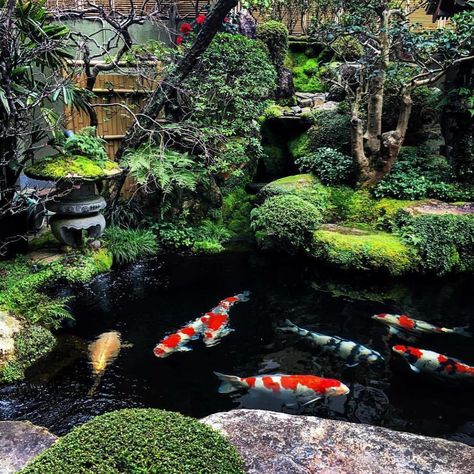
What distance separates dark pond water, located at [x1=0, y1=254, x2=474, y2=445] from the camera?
4777 mm

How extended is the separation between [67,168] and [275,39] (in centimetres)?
950

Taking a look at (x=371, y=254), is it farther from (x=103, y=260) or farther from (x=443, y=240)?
(x=103, y=260)

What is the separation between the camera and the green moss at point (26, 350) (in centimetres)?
510

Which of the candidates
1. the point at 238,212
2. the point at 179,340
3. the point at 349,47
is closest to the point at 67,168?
the point at 179,340

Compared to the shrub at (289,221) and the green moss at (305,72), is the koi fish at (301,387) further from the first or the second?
the green moss at (305,72)

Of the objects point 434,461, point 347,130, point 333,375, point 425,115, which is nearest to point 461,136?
point 425,115

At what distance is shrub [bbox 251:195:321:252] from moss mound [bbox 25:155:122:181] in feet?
10.5

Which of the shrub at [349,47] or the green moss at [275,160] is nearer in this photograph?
the green moss at [275,160]

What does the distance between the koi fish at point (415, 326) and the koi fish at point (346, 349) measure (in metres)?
0.84

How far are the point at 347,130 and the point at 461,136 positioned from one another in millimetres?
2611

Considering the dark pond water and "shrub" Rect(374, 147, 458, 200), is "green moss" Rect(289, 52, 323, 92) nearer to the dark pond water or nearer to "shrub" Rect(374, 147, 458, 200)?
"shrub" Rect(374, 147, 458, 200)

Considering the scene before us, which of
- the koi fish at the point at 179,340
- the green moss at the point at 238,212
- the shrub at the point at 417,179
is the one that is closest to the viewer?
Answer: the koi fish at the point at 179,340

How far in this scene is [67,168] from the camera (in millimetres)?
7004

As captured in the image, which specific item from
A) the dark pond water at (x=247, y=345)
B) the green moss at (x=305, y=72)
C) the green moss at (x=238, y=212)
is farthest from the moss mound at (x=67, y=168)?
the green moss at (x=305, y=72)
